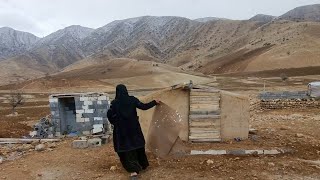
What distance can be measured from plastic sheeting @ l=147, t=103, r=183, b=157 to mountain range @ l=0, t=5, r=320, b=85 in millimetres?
54194

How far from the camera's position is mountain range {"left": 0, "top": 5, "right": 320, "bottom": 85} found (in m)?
67.4

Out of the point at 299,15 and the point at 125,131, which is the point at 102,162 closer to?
the point at 125,131

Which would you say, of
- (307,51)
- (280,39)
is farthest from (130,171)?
(280,39)

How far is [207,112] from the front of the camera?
402 inches

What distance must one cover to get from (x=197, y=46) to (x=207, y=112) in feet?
316

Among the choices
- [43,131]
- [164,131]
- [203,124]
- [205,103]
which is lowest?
[43,131]

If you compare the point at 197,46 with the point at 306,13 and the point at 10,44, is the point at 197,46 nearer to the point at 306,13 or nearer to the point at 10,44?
the point at 306,13

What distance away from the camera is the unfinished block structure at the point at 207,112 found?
1020 cm

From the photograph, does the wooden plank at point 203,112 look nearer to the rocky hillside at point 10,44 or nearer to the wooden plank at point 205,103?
the wooden plank at point 205,103

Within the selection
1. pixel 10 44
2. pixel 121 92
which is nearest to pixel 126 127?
pixel 121 92

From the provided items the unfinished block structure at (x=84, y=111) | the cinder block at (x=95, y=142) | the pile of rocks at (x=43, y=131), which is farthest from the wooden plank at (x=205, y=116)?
A: the pile of rocks at (x=43, y=131)

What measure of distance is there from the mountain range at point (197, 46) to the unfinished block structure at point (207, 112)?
52.0m

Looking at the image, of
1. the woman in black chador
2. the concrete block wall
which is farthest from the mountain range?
the woman in black chador

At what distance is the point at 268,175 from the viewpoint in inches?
300
